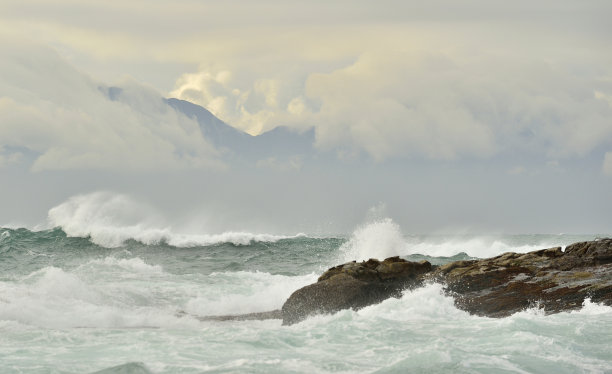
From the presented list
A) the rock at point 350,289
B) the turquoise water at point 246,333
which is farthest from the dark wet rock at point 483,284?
the turquoise water at point 246,333

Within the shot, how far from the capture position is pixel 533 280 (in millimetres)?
15602

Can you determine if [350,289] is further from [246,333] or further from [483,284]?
[246,333]

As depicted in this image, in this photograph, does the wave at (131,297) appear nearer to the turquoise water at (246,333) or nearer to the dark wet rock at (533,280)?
the turquoise water at (246,333)

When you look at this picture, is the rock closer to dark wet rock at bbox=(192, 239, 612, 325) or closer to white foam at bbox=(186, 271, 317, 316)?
dark wet rock at bbox=(192, 239, 612, 325)

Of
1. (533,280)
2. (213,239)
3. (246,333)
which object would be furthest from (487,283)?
(213,239)

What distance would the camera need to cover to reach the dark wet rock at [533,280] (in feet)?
46.0

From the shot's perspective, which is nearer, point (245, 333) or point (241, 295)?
point (245, 333)

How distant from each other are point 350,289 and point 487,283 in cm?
381

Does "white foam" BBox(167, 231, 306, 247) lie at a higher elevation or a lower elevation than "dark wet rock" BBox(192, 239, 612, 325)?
higher

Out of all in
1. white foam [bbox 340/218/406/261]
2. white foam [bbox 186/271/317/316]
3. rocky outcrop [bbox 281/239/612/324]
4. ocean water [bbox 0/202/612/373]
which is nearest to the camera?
ocean water [bbox 0/202/612/373]

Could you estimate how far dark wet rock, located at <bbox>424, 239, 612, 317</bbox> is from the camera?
14.0 meters

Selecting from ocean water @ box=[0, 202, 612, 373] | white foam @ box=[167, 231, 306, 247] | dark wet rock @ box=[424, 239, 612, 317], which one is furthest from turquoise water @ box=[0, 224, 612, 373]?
white foam @ box=[167, 231, 306, 247]

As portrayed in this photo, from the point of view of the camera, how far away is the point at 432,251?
4669 centimetres

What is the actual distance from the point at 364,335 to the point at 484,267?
6.99m
